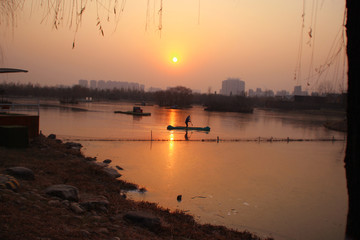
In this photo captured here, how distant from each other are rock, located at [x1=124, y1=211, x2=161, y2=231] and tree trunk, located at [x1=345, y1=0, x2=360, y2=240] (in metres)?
3.23

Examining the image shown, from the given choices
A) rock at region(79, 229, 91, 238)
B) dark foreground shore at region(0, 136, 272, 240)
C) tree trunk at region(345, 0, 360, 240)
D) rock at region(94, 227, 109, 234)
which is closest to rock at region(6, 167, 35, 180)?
dark foreground shore at region(0, 136, 272, 240)

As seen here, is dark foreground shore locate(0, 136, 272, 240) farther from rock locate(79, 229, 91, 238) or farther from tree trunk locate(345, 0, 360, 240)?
tree trunk locate(345, 0, 360, 240)

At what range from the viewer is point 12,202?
3576mm

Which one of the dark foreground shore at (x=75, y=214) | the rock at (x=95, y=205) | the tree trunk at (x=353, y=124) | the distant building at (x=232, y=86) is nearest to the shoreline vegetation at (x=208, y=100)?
the dark foreground shore at (x=75, y=214)

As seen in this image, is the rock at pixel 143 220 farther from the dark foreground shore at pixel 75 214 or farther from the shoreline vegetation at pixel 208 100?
the shoreline vegetation at pixel 208 100

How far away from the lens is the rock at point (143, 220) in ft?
13.9

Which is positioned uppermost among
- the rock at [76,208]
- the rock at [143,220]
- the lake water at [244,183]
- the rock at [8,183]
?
the rock at [8,183]

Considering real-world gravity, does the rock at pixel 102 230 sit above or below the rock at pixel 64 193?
below

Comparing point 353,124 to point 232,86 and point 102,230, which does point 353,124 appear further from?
point 232,86

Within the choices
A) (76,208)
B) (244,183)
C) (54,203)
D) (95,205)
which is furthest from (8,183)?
(244,183)

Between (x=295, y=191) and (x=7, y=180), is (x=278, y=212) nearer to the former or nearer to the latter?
(x=295, y=191)

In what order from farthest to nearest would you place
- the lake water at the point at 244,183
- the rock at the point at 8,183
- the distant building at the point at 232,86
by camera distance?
the distant building at the point at 232,86 → the lake water at the point at 244,183 → the rock at the point at 8,183

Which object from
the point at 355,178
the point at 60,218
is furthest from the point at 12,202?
the point at 355,178

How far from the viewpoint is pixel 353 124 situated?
140cm
